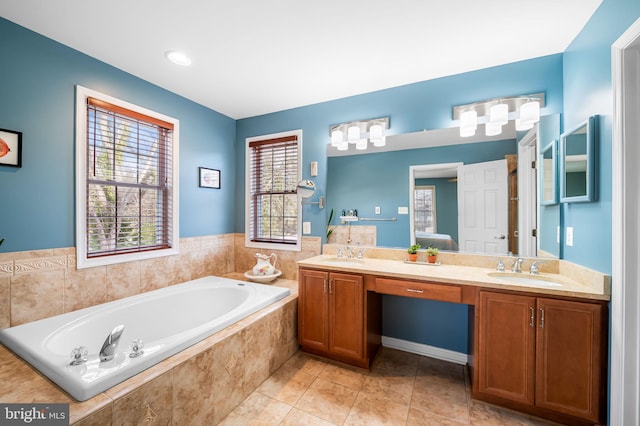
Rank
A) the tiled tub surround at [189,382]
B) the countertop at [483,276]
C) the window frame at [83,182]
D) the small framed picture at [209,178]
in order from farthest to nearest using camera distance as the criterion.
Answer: the small framed picture at [209,178], the window frame at [83,182], the countertop at [483,276], the tiled tub surround at [189,382]

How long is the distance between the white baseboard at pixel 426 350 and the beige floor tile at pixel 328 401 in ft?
2.51

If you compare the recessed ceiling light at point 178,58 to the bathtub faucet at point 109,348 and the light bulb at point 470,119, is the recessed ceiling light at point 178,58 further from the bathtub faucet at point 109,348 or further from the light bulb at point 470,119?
the light bulb at point 470,119

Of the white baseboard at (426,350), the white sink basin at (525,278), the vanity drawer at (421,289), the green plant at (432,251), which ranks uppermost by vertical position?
the green plant at (432,251)

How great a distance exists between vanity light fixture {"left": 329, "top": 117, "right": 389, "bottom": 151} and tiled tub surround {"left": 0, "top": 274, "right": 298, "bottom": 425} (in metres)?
1.69

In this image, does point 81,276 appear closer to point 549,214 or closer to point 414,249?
point 414,249

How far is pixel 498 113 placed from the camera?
2.08 metres

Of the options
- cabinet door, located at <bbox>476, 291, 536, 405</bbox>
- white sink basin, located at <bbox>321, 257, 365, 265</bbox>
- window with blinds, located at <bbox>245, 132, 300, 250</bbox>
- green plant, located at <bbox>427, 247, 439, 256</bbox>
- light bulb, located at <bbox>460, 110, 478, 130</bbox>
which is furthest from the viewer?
window with blinds, located at <bbox>245, 132, 300, 250</bbox>

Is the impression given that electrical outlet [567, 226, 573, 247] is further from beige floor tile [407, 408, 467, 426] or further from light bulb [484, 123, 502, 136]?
beige floor tile [407, 408, 467, 426]

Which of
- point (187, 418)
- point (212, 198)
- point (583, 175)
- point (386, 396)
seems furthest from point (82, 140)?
point (583, 175)

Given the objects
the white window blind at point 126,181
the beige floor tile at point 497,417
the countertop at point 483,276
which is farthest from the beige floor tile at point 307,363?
the white window blind at point 126,181

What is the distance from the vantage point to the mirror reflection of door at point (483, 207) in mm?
2125

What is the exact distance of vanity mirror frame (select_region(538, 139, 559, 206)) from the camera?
1.87 metres

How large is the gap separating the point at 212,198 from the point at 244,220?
480 mm

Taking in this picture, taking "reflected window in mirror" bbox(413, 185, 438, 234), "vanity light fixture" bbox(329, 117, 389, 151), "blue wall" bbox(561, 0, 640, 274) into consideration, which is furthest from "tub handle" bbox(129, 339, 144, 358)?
"blue wall" bbox(561, 0, 640, 274)
